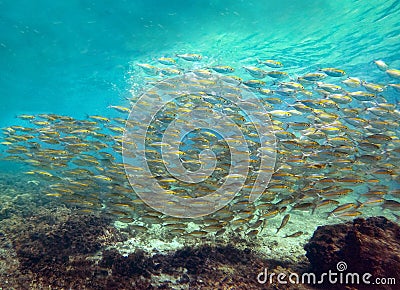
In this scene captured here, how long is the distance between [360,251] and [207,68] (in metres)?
8.27

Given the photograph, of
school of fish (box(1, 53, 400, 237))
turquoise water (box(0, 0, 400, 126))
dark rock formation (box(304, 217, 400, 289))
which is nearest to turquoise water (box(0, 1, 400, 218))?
turquoise water (box(0, 0, 400, 126))

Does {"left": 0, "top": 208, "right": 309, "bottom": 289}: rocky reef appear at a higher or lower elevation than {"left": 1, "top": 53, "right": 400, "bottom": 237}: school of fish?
lower

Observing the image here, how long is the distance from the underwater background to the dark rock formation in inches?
22.7

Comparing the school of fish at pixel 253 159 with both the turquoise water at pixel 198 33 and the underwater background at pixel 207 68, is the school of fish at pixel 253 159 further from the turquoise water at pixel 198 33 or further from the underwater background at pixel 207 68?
the turquoise water at pixel 198 33

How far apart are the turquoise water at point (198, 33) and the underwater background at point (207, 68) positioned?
0.28 ft

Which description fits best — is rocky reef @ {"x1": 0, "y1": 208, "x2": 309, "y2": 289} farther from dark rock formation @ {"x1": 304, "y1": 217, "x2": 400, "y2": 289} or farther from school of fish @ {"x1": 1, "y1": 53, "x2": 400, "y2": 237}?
dark rock formation @ {"x1": 304, "y1": 217, "x2": 400, "y2": 289}

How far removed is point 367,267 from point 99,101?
4341cm

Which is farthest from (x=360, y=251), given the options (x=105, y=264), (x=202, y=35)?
(x=202, y=35)

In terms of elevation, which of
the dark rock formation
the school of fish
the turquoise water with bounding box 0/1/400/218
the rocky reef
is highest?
the turquoise water with bounding box 0/1/400/218

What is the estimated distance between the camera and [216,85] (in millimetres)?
10188

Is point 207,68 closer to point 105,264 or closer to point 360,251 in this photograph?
point 105,264

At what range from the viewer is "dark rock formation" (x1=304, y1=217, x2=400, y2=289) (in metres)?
4.64

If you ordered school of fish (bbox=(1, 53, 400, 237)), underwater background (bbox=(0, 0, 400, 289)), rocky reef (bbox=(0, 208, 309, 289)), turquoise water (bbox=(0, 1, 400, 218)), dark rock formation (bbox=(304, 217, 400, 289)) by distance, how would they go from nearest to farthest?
dark rock formation (bbox=(304, 217, 400, 289)), rocky reef (bbox=(0, 208, 309, 289)), school of fish (bbox=(1, 53, 400, 237)), underwater background (bbox=(0, 0, 400, 289)), turquoise water (bbox=(0, 1, 400, 218))

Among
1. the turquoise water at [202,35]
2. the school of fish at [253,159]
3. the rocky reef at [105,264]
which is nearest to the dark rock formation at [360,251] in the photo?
the school of fish at [253,159]
